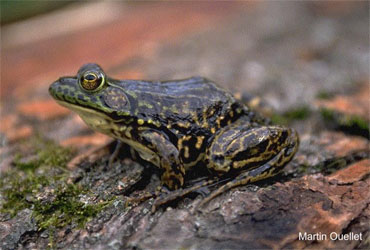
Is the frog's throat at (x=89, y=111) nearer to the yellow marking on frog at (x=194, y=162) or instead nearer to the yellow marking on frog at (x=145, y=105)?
the yellow marking on frog at (x=145, y=105)

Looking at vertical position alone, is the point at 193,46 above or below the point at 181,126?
above

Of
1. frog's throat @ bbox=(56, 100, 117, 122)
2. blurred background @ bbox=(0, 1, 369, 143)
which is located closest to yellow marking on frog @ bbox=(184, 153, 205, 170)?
frog's throat @ bbox=(56, 100, 117, 122)

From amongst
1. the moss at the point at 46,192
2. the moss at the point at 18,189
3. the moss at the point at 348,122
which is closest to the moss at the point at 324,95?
the moss at the point at 348,122

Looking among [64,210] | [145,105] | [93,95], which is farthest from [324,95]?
[64,210]

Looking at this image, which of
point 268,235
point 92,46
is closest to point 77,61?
point 92,46

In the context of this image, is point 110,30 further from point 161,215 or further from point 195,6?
point 161,215

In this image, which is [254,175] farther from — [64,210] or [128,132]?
[64,210]
